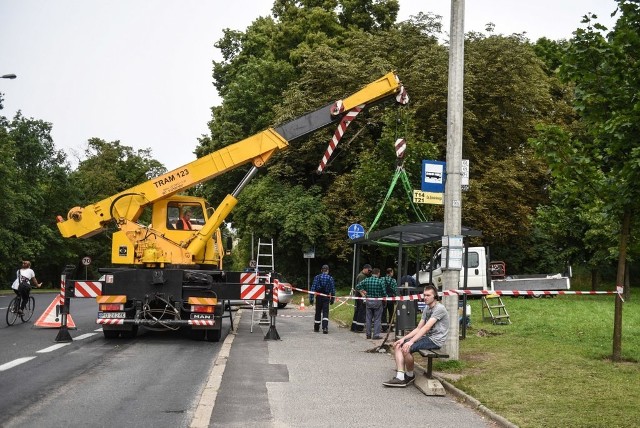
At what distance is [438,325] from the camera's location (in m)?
11.5

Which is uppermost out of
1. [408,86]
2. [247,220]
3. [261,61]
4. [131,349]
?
[261,61]

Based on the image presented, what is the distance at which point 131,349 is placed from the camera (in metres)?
15.6

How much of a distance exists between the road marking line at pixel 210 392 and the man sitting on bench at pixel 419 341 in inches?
95.3

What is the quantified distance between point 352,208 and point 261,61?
1495cm

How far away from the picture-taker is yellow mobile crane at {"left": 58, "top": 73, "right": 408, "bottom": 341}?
1686cm

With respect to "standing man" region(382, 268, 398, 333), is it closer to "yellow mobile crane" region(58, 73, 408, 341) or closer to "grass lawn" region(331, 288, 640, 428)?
"grass lawn" region(331, 288, 640, 428)

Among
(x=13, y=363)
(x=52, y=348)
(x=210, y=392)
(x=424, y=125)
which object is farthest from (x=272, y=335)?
(x=424, y=125)

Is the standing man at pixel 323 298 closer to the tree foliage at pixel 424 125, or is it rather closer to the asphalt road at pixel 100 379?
the asphalt road at pixel 100 379

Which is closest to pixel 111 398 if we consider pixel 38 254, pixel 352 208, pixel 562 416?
pixel 562 416

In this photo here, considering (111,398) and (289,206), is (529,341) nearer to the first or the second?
(111,398)

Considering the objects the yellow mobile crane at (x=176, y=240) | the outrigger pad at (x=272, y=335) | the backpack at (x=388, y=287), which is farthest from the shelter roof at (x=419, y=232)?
the outrigger pad at (x=272, y=335)

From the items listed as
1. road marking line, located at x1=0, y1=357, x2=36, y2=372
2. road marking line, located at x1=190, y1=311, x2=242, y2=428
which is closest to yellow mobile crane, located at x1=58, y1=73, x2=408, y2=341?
road marking line, located at x1=190, y1=311, x2=242, y2=428

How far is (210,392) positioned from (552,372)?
208 inches

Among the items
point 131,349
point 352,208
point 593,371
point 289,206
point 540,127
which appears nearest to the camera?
point 593,371
